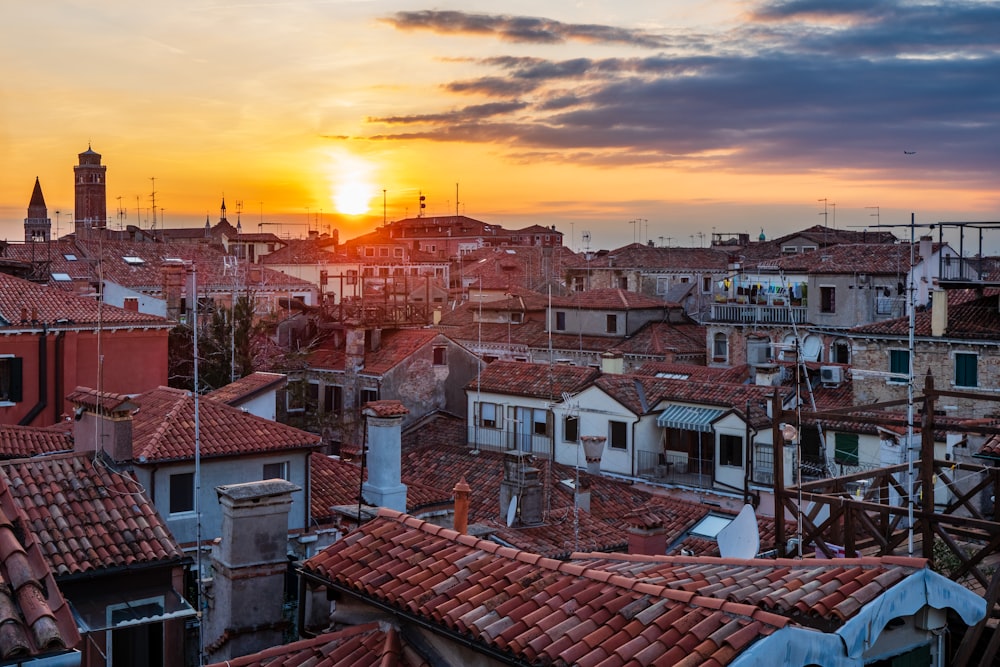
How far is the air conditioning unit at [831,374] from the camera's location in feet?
97.5

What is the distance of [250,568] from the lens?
7.52 m

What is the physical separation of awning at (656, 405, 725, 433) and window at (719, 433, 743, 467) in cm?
41

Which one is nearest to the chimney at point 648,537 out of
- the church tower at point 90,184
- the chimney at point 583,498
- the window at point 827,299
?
the chimney at point 583,498

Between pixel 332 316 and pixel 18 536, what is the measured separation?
33584mm

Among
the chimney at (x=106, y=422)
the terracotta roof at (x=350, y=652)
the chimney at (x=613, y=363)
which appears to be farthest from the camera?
the chimney at (x=613, y=363)

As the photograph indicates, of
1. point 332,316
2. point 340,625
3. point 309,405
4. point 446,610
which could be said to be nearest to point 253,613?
point 340,625

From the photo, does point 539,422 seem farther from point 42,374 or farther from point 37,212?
point 37,212

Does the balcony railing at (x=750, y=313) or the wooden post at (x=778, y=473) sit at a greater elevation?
the balcony railing at (x=750, y=313)

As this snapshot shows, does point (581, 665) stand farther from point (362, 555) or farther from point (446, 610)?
point (362, 555)

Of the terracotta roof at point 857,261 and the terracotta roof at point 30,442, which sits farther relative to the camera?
the terracotta roof at point 857,261

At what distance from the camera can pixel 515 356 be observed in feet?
130

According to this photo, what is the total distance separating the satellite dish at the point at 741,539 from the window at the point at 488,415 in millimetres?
19338

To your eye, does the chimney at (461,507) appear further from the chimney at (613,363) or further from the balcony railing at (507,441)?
the chimney at (613,363)

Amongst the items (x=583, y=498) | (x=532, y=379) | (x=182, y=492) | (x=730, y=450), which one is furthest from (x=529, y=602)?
(x=532, y=379)
